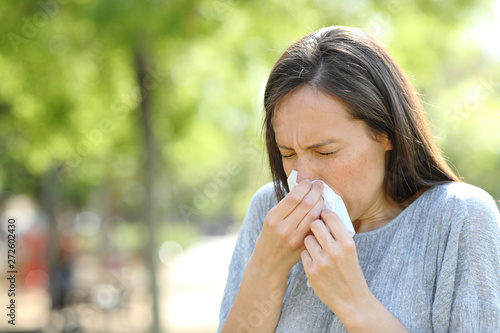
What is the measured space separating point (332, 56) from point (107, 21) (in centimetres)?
379

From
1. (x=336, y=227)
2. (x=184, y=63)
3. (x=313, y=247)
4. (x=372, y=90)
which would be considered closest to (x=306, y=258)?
(x=313, y=247)

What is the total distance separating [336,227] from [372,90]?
20.7 inches

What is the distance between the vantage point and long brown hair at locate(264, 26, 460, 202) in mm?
1922

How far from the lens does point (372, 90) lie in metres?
1.95

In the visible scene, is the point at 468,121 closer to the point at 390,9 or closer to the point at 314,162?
the point at 390,9

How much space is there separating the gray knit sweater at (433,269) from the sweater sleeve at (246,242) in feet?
0.84

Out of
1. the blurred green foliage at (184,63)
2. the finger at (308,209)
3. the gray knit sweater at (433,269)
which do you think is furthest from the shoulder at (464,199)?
the blurred green foliage at (184,63)

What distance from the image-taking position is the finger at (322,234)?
5.75 feet

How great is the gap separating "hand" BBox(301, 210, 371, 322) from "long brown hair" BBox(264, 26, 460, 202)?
0.41 m

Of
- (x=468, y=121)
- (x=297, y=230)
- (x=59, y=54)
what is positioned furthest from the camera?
(x=468, y=121)

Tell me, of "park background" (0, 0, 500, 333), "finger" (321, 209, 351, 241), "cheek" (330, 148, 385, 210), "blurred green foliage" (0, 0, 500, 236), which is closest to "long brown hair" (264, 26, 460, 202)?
"cheek" (330, 148, 385, 210)

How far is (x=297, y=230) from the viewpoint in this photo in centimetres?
186

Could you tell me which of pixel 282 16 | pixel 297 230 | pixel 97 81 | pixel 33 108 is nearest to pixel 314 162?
pixel 297 230

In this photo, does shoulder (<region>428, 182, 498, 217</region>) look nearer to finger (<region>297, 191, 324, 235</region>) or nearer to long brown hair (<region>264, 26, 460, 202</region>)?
long brown hair (<region>264, 26, 460, 202</region>)
